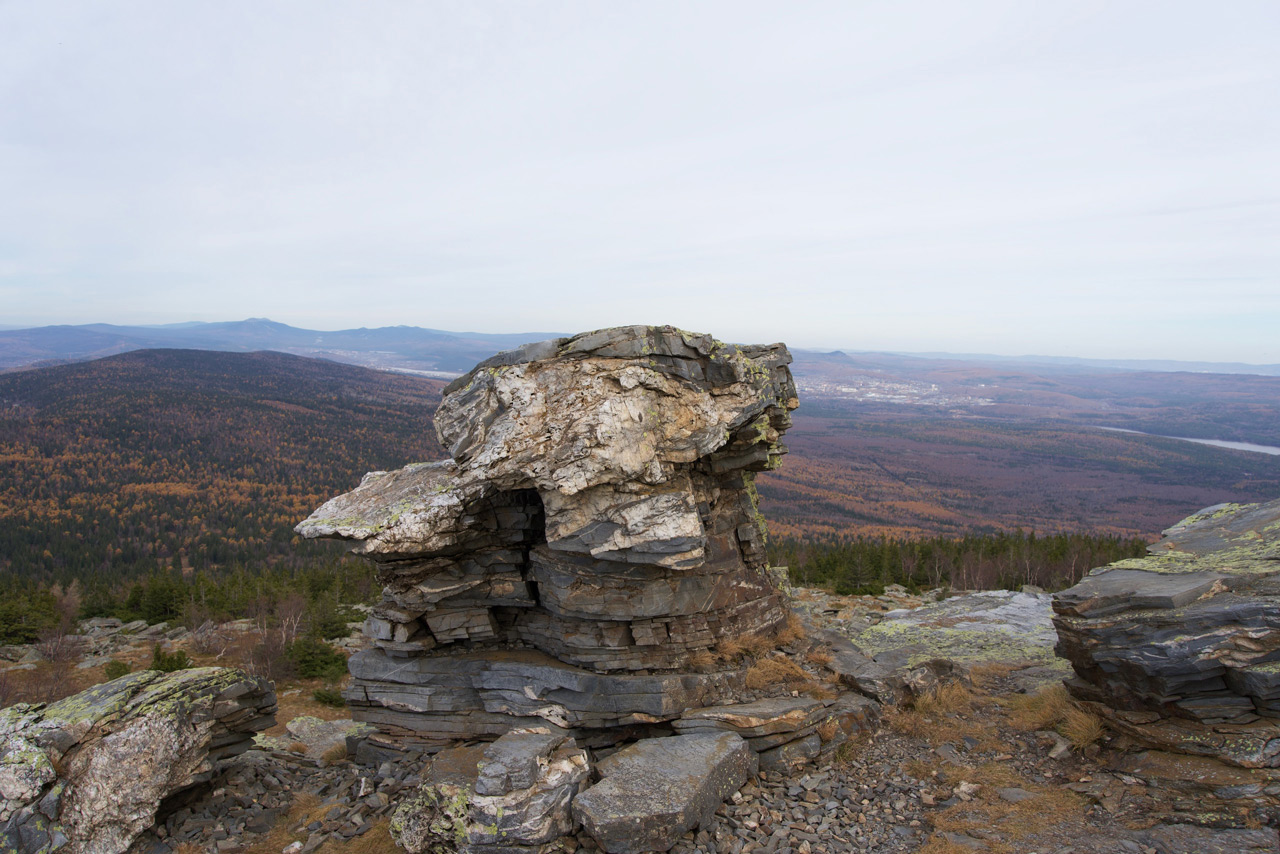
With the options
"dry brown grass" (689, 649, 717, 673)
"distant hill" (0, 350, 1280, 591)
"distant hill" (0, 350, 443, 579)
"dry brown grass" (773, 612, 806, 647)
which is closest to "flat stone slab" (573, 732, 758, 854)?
"dry brown grass" (689, 649, 717, 673)

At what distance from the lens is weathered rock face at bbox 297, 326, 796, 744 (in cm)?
1619

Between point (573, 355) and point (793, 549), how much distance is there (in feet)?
204

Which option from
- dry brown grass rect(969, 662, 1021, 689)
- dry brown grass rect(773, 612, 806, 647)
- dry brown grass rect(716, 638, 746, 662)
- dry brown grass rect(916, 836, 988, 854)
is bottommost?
dry brown grass rect(969, 662, 1021, 689)

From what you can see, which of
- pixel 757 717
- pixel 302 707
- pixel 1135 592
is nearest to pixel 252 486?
pixel 302 707

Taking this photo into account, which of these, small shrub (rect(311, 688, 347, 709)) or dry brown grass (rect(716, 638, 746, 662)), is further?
small shrub (rect(311, 688, 347, 709))

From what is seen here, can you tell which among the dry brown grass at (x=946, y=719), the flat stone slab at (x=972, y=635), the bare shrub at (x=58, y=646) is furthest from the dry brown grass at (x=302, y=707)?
the flat stone slab at (x=972, y=635)

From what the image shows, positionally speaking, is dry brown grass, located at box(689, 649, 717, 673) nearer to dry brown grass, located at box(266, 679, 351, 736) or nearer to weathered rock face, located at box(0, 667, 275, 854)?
weathered rock face, located at box(0, 667, 275, 854)

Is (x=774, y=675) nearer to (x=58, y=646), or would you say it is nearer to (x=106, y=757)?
(x=106, y=757)

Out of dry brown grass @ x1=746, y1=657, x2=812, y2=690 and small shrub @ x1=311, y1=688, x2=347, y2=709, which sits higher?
dry brown grass @ x1=746, y1=657, x2=812, y2=690

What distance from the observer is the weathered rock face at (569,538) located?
1619 cm

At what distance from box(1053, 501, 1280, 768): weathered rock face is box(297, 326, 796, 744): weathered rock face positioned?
9.28 meters

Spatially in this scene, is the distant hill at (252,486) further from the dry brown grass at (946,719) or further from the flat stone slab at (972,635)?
the dry brown grass at (946,719)

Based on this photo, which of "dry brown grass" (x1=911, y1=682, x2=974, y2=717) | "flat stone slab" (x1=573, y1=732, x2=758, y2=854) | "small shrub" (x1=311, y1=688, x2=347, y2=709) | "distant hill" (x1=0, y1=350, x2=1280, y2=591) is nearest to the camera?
"flat stone slab" (x1=573, y1=732, x2=758, y2=854)

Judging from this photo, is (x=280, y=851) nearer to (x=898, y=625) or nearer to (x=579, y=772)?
(x=579, y=772)
